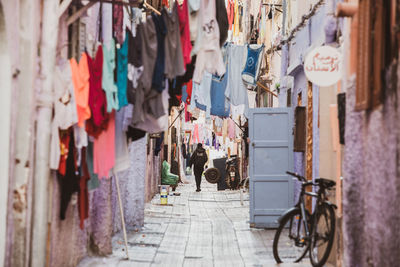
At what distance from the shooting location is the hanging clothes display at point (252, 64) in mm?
17203

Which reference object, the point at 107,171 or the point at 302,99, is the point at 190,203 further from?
the point at 107,171

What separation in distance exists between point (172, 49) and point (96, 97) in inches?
42.6

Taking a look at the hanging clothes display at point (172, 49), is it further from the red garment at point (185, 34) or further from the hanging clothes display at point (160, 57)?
the red garment at point (185, 34)

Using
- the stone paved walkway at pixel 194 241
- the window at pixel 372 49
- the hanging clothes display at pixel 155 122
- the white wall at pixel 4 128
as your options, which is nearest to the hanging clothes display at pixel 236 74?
the stone paved walkway at pixel 194 241

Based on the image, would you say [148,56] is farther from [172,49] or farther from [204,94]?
[204,94]

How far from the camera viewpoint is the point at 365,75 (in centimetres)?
602

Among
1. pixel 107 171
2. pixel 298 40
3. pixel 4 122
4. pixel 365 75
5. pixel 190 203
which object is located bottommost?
pixel 190 203

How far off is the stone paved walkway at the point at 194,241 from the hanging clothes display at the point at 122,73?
2.45 metres

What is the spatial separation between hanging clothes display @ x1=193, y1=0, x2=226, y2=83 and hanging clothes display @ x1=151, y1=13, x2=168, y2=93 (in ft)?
2.26

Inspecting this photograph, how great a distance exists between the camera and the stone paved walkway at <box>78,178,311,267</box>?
9242 mm

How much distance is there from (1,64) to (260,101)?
64.7 ft

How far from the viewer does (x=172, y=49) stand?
25.2ft

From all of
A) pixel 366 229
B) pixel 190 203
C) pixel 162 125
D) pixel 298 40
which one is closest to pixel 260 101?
pixel 190 203

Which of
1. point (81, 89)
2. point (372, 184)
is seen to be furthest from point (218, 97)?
point (372, 184)
